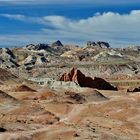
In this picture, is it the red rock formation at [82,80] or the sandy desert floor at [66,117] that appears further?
the red rock formation at [82,80]

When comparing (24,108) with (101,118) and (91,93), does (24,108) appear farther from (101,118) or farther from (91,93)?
(91,93)

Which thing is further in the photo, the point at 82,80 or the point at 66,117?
the point at 82,80

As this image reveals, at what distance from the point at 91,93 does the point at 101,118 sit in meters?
31.8

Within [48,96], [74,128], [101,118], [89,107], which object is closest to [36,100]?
[48,96]

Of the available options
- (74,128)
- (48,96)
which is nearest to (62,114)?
(48,96)

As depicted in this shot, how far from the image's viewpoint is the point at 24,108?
7681 cm

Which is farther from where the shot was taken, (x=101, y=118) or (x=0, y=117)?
(x=101, y=118)

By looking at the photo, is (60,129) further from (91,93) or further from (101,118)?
(91,93)

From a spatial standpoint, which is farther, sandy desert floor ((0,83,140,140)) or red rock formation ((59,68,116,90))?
red rock formation ((59,68,116,90))

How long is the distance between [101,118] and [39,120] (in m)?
9.44

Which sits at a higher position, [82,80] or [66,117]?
[66,117]

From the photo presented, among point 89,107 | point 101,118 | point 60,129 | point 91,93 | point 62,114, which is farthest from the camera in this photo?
point 91,93

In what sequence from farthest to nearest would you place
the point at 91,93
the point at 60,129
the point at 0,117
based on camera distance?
the point at 91,93 < the point at 0,117 < the point at 60,129

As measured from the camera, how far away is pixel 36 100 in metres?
91.9
